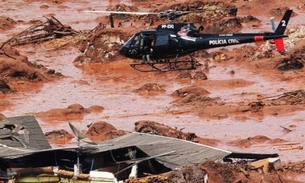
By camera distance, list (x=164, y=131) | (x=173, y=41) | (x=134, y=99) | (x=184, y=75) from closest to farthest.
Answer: (x=164, y=131)
(x=173, y=41)
(x=134, y=99)
(x=184, y=75)

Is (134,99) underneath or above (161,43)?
underneath

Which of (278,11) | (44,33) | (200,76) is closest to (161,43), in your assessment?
(200,76)

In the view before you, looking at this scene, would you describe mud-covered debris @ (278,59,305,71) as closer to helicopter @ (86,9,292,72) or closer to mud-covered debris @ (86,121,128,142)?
helicopter @ (86,9,292,72)

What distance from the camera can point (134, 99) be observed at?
4453 cm

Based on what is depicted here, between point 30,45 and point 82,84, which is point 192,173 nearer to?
point 82,84

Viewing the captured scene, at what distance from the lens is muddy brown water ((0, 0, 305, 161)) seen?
1470 inches

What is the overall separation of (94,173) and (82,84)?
2350cm

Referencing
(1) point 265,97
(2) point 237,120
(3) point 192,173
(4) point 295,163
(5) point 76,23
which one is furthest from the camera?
(5) point 76,23

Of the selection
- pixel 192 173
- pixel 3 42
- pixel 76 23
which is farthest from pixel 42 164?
pixel 76 23

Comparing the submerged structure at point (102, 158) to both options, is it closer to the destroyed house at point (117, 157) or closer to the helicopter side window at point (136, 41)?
the destroyed house at point (117, 157)

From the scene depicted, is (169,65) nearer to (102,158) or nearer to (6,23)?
(102,158)

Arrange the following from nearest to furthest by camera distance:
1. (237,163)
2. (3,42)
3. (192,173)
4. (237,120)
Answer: (192,173)
(237,163)
(237,120)
(3,42)

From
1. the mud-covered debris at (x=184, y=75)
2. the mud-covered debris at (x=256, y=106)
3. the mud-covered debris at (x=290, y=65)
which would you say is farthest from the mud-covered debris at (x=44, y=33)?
the mud-covered debris at (x=256, y=106)

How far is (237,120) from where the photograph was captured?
3903cm
